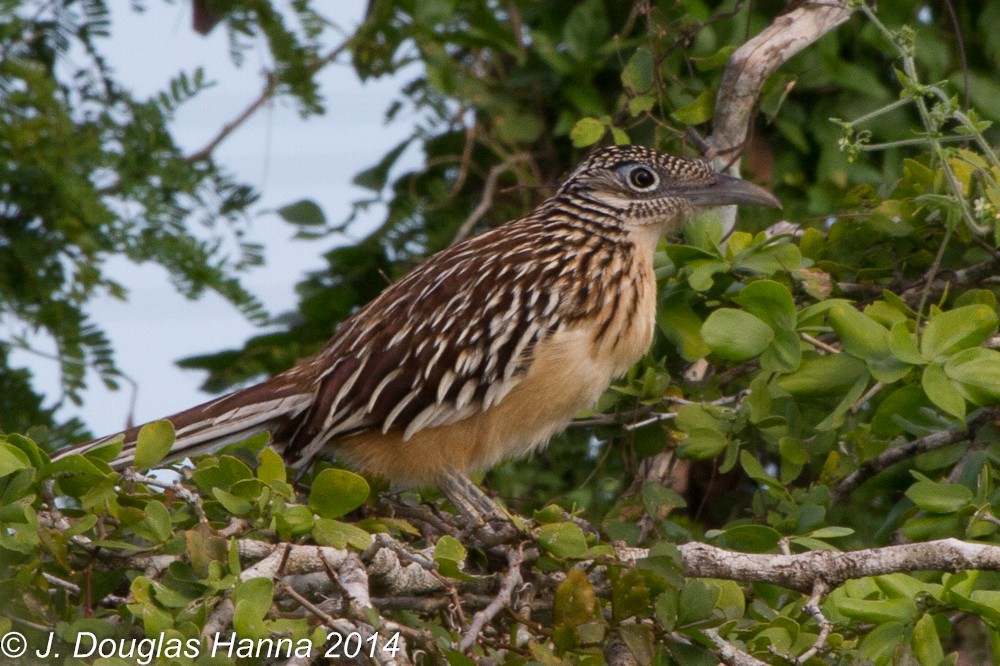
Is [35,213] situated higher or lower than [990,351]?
higher

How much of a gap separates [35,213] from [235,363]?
1091 mm

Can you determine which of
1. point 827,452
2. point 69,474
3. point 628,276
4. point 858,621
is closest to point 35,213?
point 628,276

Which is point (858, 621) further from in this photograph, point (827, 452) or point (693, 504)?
point (693, 504)

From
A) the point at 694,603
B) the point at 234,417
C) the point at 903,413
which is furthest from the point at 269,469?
the point at 903,413

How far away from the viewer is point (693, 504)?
17.5ft

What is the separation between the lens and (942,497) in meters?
3.13

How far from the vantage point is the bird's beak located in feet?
14.5

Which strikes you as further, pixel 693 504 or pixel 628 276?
pixel 693 504

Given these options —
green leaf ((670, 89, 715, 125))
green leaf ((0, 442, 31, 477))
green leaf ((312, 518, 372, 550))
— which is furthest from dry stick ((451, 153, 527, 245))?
green leaf ((0, 442, 31, 477))

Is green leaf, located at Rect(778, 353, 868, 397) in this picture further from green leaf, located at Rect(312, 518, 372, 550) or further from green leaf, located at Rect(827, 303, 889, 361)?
green leaf, located at Rect(312, 518, 372, 550)

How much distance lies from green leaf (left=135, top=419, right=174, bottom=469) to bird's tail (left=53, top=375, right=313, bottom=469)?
111cm

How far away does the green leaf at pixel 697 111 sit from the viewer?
4.36 metres

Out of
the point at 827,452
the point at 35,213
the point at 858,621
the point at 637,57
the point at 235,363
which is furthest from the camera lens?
the point at 235,363

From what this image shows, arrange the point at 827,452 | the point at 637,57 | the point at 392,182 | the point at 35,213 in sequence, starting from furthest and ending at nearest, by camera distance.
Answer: the point at 392,182 → the point at 35,213 → the point at 637,57 → the point at 827,452
